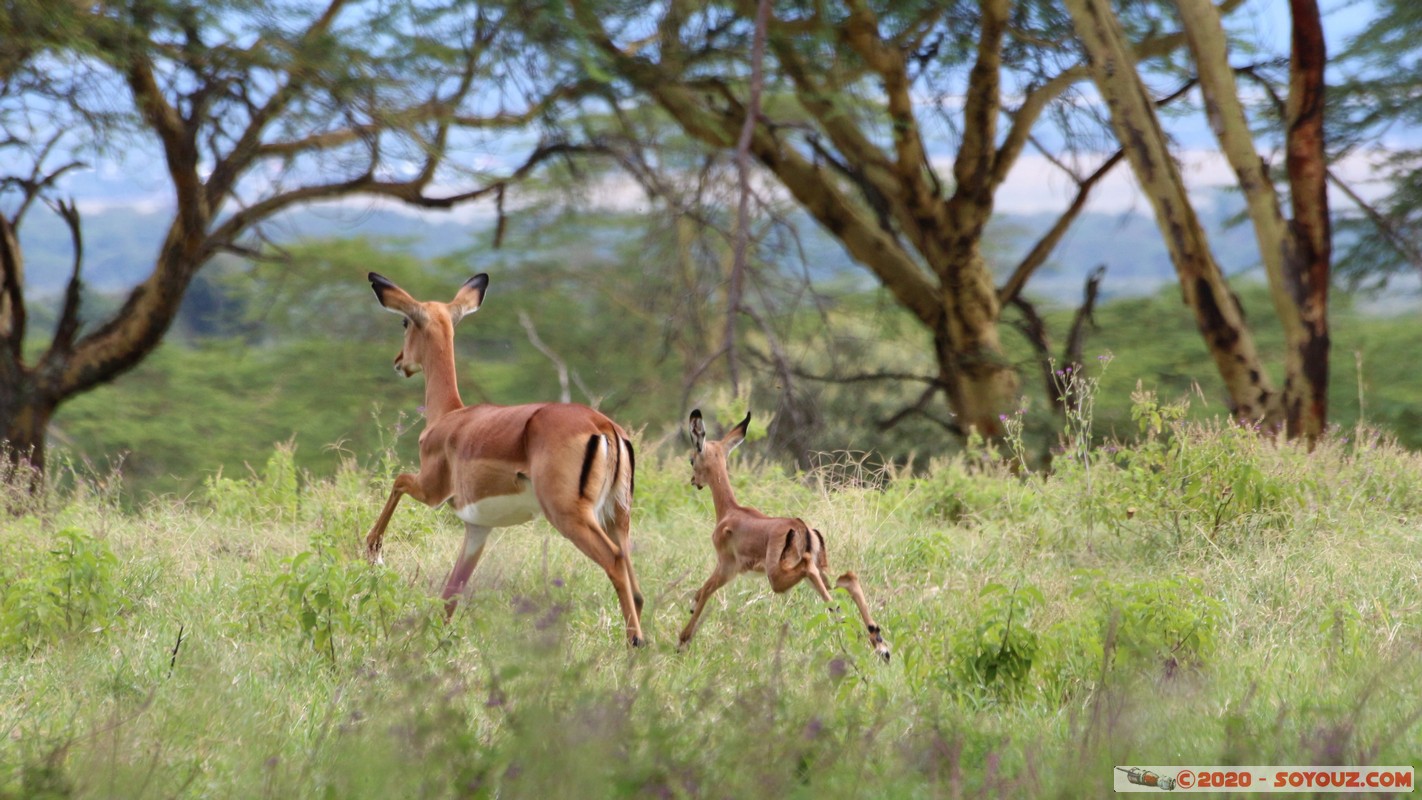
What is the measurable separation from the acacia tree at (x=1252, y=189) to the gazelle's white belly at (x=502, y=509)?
294 inches

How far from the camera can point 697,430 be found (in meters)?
5.35

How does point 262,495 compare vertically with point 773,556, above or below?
below

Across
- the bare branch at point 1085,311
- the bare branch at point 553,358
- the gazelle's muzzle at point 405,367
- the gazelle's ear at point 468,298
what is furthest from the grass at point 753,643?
the bare branch at point 1085,311

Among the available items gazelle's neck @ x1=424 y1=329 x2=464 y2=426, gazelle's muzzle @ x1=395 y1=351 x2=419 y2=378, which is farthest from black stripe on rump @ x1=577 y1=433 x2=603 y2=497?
gazelle's muzzle @ x1=395 y1=351 x2=419 y2=378

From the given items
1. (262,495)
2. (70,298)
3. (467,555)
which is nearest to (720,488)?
(467,555)

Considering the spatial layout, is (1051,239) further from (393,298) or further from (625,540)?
(625,540)

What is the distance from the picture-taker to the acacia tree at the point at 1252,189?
11227mm

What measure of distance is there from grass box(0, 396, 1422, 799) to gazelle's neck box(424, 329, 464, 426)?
27.1 inches

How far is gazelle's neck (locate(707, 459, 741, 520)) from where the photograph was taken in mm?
5441

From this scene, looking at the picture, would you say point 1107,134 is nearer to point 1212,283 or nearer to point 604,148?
point 1212,283

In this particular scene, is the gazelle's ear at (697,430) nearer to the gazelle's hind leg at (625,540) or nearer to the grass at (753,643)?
the gazelle's hind leg at (625,540)

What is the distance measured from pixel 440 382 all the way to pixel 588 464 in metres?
1.34

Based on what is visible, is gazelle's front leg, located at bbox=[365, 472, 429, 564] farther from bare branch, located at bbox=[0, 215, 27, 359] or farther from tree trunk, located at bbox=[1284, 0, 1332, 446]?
bare branch, located at bbox=[0, 215, 27, 359]

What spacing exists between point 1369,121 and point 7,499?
580 inches
